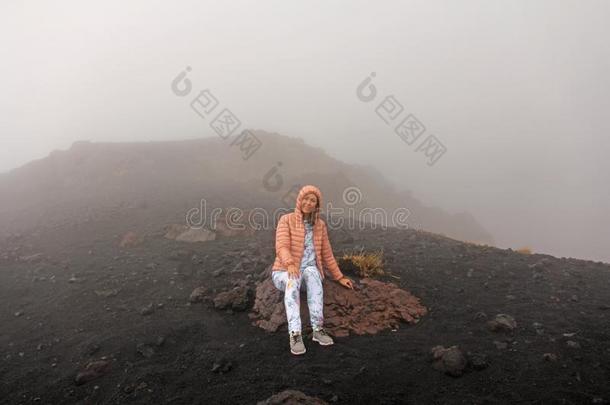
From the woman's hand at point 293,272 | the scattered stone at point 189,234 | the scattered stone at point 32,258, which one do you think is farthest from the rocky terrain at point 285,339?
the scattered stone at point 189,234

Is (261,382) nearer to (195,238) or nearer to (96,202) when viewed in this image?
(195,238)

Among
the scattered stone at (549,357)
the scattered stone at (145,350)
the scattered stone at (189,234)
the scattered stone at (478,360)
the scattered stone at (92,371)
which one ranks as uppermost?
the scattered stone at (549,357)

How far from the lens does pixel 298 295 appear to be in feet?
20.8

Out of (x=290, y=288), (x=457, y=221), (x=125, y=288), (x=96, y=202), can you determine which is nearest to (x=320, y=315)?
(x=290, y=288)

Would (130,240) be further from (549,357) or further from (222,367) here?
(549,357)

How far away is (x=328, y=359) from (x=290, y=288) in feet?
3.98

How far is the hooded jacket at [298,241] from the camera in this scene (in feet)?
22.8

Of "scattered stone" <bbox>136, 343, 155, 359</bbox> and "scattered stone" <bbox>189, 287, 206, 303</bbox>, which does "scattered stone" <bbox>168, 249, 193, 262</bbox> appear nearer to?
"scattered stone" <bbox>189, 287, 206, 303</bbox>

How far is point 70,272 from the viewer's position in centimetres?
1066

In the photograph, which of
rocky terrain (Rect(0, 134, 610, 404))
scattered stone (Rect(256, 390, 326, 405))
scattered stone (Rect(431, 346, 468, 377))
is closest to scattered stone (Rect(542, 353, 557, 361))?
rocky terrain (Rect(0, 134, 610, 404))

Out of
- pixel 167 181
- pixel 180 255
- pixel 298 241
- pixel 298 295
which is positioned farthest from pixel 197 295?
pixel 167 181

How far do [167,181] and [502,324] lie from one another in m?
23.2

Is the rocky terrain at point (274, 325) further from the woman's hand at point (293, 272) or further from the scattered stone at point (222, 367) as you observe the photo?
the woman's hand at point (293, 272)

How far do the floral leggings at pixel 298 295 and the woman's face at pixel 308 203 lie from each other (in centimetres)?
99
